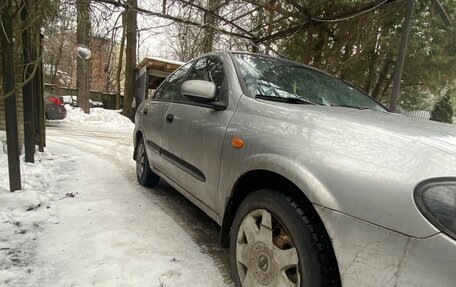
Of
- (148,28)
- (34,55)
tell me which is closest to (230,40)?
(148,28)

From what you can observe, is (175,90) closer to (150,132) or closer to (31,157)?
(150,132)

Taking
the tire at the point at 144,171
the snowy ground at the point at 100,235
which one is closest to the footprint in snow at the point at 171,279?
the snowy ground at the point at 100,235

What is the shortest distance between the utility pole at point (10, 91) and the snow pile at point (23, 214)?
22cm

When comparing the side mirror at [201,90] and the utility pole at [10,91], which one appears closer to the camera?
the side mirror at [201,90]

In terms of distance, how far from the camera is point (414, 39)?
31.6 ft

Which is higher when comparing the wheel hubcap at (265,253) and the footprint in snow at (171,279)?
the wheel hubcap at (265,253)

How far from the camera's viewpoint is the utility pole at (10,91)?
10.2 feet

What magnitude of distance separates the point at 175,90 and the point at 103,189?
147 cm

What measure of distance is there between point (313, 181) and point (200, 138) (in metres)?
1.23

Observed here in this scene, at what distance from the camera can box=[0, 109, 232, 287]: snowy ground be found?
221 cm

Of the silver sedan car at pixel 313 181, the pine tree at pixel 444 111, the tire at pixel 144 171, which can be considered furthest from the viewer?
the pine tree at pixel 444 111

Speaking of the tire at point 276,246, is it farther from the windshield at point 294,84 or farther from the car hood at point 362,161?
the windshield at point 294,84

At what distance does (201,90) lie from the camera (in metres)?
2.40

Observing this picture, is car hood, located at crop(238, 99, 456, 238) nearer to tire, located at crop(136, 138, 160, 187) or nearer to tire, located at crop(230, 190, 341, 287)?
tire, located at crop(230, 190, 341, 287)
